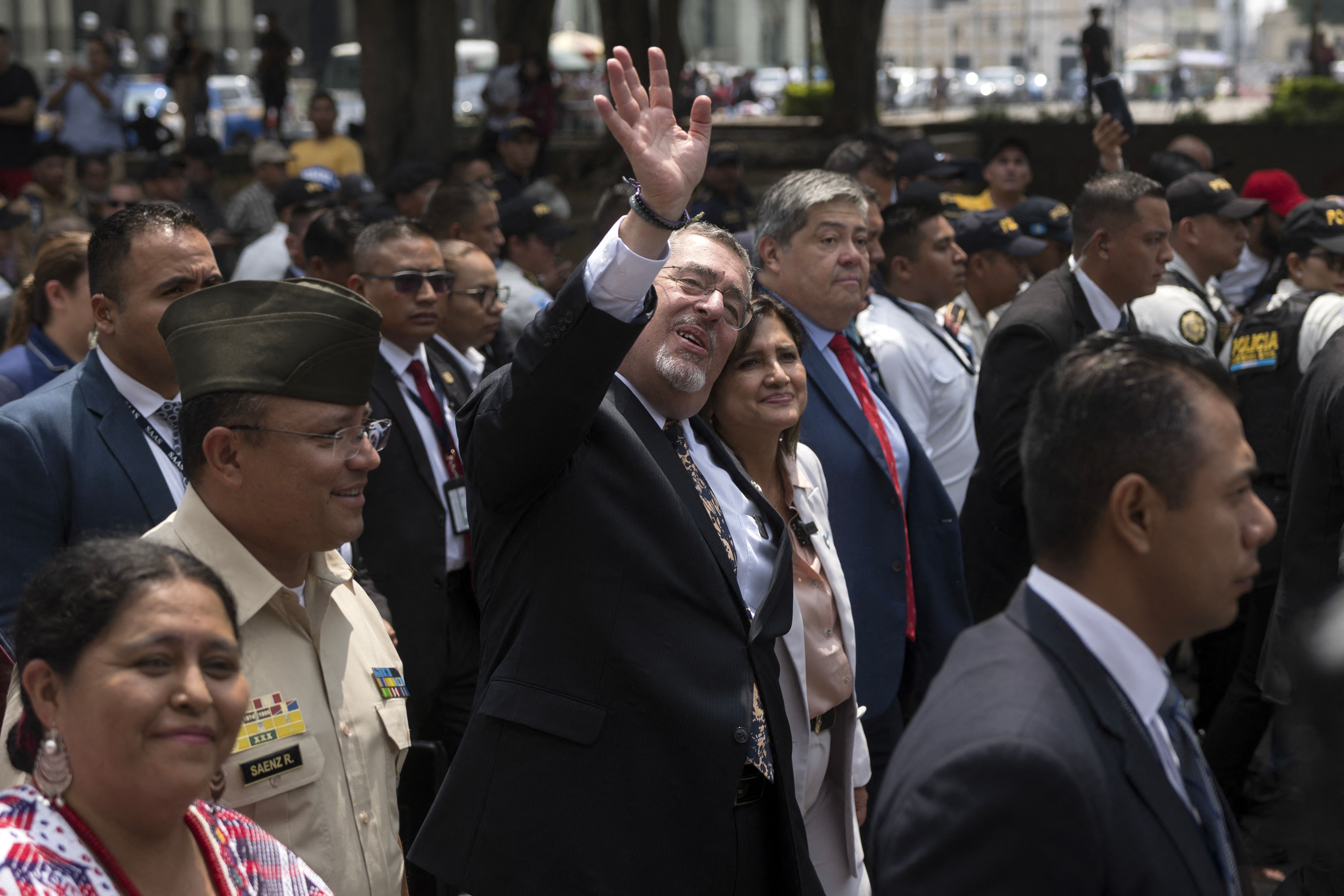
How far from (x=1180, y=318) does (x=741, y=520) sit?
12.1ft

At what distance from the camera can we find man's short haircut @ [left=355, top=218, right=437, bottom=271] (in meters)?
5.11

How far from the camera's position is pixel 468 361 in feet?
17.9

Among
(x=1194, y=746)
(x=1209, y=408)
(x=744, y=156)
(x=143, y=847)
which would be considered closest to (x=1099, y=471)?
(x=1209, y=408)

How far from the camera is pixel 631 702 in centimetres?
267

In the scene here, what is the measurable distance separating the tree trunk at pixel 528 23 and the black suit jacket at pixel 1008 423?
1359 centimetres

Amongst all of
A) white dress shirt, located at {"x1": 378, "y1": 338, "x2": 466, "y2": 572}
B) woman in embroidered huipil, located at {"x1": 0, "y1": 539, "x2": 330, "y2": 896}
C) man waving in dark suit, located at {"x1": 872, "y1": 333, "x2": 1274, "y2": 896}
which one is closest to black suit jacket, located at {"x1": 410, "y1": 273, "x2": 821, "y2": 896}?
woman in embroidered huipil, located at {"x1": 0, "y1": 539, "x2": 330, "y2": 896}

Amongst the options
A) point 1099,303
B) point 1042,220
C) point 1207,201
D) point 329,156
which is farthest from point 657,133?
point 329,156

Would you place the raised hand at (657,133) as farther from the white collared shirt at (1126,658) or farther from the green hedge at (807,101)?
the green hedge at (807,101)

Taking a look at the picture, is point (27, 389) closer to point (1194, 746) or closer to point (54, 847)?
point (54, 847)

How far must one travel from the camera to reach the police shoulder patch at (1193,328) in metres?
6.07

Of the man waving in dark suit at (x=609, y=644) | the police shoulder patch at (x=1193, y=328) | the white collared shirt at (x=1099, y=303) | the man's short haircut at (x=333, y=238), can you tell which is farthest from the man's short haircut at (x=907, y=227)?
the man waving in dark suit at (x=609, y=644)

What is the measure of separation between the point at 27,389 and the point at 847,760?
286cm

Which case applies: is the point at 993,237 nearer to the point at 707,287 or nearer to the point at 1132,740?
the point at 707,287

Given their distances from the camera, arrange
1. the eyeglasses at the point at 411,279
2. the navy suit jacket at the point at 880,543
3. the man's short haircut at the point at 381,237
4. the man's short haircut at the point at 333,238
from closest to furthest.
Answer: the navy suit jacket at the point at 880,543
the eyeglasses at the point at 411,279
the man's short haircut at the point at 381,237
the man's short haircut at the point at 333,238
